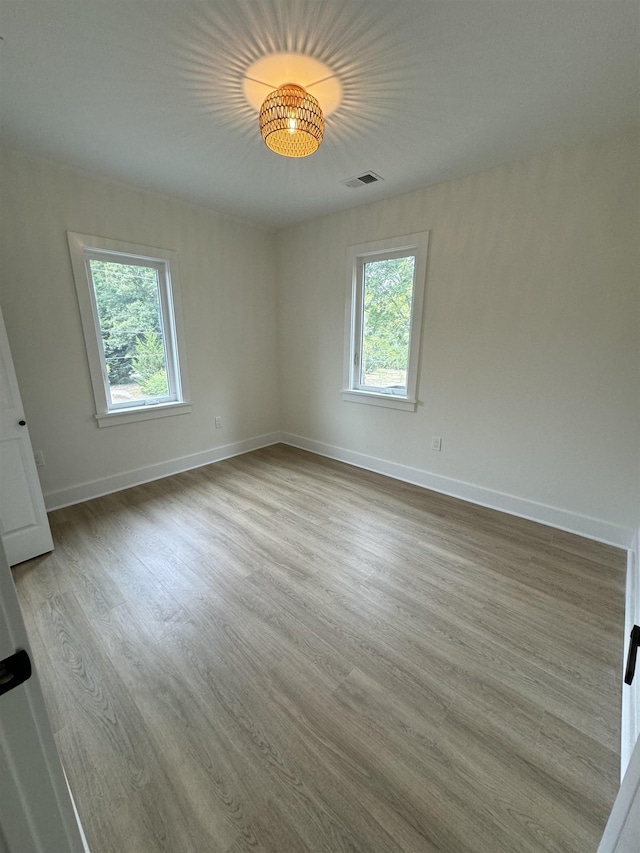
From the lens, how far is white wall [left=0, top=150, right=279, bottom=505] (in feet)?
7.82

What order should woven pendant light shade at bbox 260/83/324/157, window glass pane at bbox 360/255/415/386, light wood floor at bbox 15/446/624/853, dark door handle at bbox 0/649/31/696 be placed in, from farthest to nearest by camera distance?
window glass pane at bbox 360/255/415/386
woven pendant light shade at bbox 260/83/324/157
light wood floor at bbox 15/446/624/853
dark door handle at bbox 0/649/31/696

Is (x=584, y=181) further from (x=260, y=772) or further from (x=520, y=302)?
(x=260, y=772)

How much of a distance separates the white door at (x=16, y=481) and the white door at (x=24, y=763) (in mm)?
1864

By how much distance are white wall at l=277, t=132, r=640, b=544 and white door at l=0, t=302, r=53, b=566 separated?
2777 mm

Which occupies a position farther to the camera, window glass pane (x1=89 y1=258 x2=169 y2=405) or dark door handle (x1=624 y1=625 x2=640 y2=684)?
window glass pane (x1=89 y1=258 x2=169 y2=405)

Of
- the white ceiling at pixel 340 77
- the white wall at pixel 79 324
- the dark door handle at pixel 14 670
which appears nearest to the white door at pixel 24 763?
the dark door handle at pixel 14 670

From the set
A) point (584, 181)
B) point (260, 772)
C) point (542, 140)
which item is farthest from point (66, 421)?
point (584, 181)

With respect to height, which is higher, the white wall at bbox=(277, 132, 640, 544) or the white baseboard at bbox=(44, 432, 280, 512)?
the white wall at bbox=(277, 132, 640, 544)

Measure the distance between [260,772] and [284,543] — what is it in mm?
1265

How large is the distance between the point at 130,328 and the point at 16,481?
5.07 feet

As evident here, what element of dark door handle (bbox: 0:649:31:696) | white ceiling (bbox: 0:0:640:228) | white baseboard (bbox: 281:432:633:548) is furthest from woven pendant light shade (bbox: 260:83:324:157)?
white baseboard (bbox: 281:432:633:548)

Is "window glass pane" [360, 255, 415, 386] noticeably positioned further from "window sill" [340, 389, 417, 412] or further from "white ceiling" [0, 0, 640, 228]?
"white ceiling" [0, 0, 640, 228]

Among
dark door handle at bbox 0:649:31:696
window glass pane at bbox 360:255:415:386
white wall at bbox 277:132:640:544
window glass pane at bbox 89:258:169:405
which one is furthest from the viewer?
window glass pane at bbox 360:255:415:386

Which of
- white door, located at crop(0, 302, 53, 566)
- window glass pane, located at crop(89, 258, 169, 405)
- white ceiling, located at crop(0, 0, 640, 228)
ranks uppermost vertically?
white ceiling, located at crop(0, 0, 640, 228)
